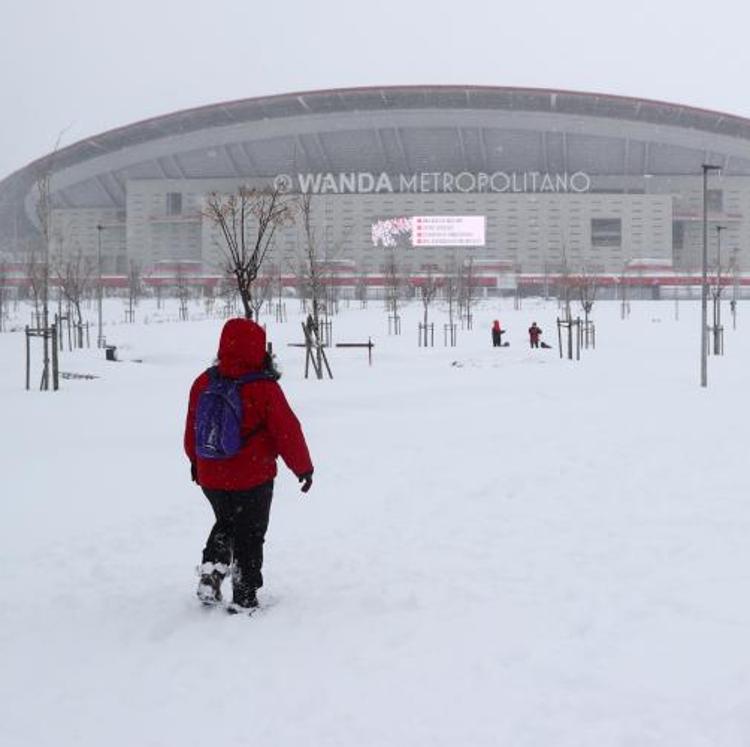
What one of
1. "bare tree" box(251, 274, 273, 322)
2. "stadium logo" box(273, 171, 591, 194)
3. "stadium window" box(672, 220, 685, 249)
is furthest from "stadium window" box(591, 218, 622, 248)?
"bare tree" box(251, 274, 273, 322)

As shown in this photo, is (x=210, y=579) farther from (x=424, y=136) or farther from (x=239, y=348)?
(x=424, y=136)

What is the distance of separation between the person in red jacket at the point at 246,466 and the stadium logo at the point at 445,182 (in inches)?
3618

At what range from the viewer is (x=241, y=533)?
4.75 m

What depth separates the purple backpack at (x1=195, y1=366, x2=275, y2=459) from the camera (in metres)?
4.55

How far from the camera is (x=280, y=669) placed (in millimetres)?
4027

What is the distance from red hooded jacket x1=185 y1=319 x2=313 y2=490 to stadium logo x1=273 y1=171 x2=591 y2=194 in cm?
9191

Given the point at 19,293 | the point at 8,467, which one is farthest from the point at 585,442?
the point at 19,293

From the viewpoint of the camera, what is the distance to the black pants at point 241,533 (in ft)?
15.4

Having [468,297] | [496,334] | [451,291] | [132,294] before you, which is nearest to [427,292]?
[468,297]

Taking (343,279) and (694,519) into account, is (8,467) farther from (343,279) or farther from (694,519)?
(343,279)

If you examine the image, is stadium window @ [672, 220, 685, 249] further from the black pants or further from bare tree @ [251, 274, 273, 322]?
the black pants

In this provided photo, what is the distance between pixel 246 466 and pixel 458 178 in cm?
9366

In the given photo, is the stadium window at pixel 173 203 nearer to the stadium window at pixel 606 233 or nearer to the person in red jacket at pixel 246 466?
the stadium window at pixel 606 233

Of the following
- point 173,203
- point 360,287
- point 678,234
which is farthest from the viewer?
point 678,234
